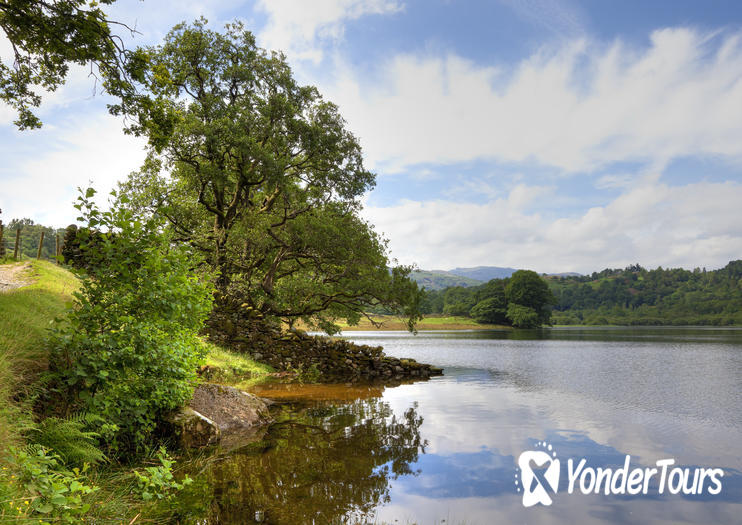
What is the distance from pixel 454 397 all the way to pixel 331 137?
15.3 meters

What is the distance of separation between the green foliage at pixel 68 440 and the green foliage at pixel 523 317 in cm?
10832

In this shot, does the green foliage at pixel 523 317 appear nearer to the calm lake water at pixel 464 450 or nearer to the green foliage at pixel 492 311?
the green foliage at pixel 492 311

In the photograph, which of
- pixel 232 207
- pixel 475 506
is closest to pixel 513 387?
pixel 475 506

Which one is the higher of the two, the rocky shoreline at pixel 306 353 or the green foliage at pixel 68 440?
the green foliage at pixel 68 440

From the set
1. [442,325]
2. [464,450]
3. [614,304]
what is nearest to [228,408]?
[464,450]

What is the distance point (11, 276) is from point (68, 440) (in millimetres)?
21064

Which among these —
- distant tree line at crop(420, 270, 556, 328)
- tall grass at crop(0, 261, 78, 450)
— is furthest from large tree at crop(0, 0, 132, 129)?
distant tree line at crop(420, 270, 556, 328)

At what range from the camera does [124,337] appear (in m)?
7.06

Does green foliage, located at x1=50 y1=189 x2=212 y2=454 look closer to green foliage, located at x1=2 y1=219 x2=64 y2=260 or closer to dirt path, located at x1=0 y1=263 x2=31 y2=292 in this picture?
dirt path, located at x1=0 y1=263 x2=31 y2=292

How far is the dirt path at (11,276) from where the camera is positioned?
17386mm

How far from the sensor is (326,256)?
23625 mm

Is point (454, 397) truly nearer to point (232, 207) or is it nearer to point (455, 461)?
point (455, 461)

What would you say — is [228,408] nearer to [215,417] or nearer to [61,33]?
[215,417]

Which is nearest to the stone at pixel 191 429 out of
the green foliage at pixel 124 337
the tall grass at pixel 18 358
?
the green foliage at pixel 124 337
